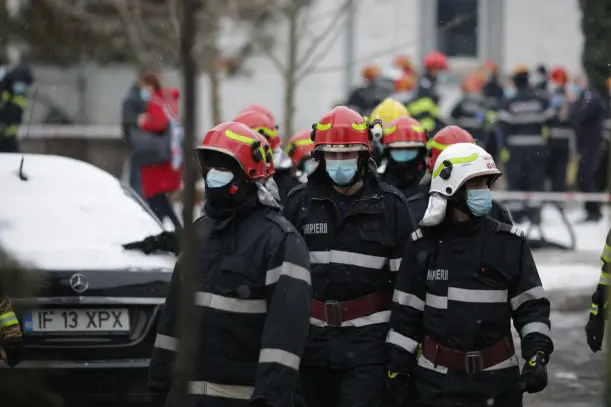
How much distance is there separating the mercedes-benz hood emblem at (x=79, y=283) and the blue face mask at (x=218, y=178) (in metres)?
1.63

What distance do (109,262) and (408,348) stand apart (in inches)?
72.9

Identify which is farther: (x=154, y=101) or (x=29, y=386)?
(x=154, y=101)

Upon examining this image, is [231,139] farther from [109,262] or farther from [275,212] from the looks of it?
[109,262]

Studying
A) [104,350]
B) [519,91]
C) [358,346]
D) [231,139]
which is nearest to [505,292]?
[358,346]

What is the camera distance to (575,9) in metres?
24.5

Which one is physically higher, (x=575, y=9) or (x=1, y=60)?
(x=575, y=9)

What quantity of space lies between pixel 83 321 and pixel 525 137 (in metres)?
11.0

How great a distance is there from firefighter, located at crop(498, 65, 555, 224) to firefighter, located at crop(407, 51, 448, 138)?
145 cm

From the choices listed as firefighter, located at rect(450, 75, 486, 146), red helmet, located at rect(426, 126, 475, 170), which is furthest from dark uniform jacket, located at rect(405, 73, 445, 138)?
red helmet, located at rect(426, 126, 475, 170)

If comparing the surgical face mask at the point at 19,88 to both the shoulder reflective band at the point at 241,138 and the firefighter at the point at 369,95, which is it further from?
the shoulder reflective band at the point at 241,138

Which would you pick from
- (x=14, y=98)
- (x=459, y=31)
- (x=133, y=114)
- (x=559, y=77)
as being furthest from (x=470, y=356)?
(x=459, y=31)

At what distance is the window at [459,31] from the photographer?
81.5 feet

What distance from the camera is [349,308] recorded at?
618 centimetres

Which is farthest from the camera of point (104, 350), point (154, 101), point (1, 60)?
point (154, 101)
